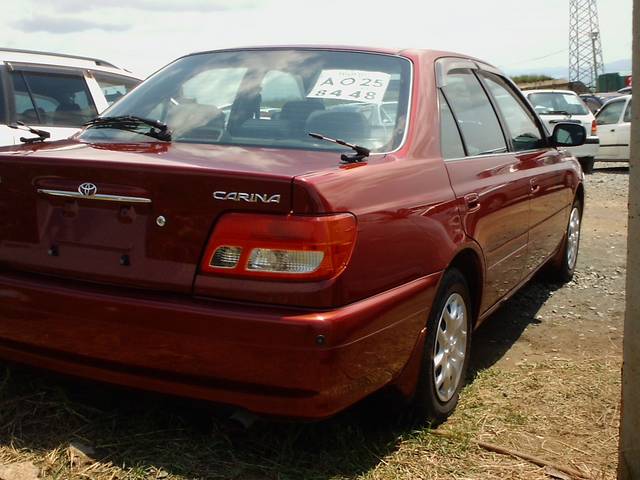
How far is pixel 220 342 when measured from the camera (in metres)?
2.40

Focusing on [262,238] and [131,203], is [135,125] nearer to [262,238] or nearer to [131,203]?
[131,203]

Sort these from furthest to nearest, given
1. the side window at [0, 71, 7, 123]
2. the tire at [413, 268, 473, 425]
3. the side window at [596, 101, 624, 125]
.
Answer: the side window at [596, 101, 624, 125]
the side window at [0, 71, 7, 123]
the tire at [413, 268, 473, 425]

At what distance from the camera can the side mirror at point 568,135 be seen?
16.2 ft

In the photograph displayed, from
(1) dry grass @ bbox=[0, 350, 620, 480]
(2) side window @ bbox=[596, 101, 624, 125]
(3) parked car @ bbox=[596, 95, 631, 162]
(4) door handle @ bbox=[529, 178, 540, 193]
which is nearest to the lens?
(1) dry grass @ bbox=[0, 350, 620, 480]

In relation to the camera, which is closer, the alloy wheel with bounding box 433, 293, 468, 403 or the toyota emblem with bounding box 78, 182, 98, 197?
the toyota emblem with bounding box 78, 182, 98, 197

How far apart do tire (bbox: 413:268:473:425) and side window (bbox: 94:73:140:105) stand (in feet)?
16.5

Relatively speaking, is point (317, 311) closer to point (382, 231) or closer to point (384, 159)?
point (382, 231)

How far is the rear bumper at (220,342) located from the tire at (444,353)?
0.81 ft

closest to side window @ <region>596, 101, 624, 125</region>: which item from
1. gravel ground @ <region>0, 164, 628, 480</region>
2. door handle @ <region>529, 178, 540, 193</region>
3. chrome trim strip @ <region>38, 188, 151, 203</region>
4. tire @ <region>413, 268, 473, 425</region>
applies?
door handle @ <region>529, 178, 540, 193</region>

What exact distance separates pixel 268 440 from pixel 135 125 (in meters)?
1.44

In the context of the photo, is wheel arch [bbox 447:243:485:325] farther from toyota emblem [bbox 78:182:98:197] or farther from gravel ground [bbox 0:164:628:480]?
toyota emblem [bbox 78:182:98:197]

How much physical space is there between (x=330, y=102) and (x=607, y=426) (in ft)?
6.06

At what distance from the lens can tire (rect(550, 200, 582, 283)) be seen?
571 cm

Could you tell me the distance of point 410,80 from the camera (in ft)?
10.7
